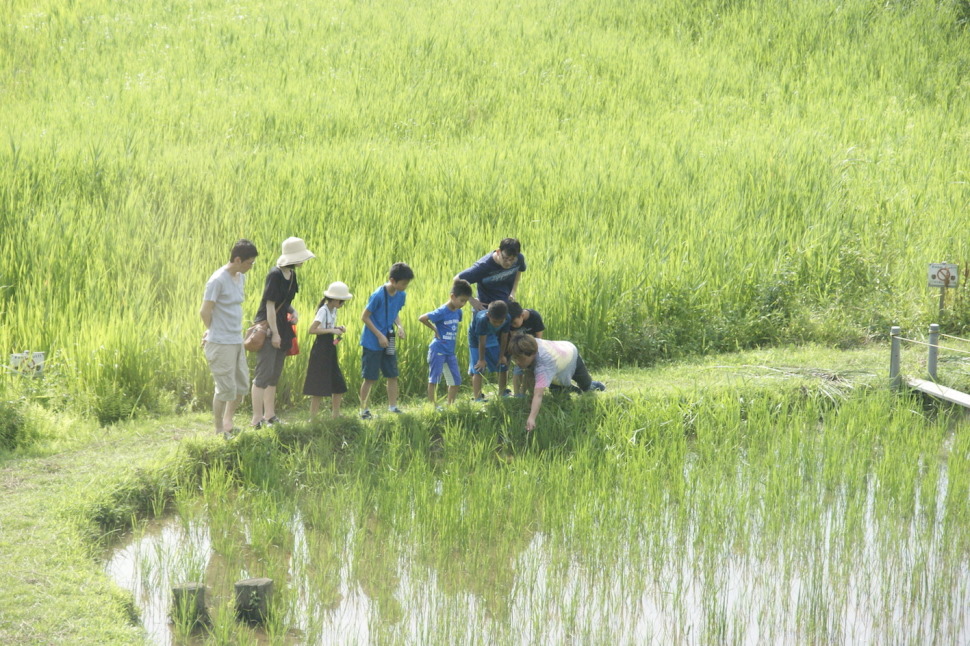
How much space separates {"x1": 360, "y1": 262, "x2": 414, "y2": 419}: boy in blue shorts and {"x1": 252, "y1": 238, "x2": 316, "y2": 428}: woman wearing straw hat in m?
0.47

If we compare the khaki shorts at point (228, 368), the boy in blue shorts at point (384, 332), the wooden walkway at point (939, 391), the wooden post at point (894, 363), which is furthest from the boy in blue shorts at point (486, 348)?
the wooden walkway at point (939, 391)

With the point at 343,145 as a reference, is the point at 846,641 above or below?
below

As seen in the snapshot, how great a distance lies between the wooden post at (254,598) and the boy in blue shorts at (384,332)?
2.18 meters

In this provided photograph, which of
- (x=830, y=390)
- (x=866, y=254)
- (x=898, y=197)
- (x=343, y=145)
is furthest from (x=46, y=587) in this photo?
(x=898, y=197)

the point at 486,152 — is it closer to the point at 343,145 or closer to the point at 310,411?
the point at 343,145

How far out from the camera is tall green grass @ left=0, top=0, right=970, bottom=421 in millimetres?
8125

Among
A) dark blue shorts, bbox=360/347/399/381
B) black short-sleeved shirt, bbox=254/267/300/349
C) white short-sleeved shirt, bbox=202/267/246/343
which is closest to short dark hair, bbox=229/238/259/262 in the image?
white short-sleeved shirt, bbox=202/267/246/343

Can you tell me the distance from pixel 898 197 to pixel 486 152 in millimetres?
4418

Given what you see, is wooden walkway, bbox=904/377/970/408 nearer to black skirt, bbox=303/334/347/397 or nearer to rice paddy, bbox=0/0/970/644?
rice paddy, bbox=0/0/970/644

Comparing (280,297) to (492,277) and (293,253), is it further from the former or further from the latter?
(492,277)

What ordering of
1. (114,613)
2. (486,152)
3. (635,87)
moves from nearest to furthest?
(114,613) < (486,152) < (635,87)

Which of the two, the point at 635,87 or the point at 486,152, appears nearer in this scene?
the point at 486,152

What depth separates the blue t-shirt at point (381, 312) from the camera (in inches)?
246

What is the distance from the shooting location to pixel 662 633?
4.43m
